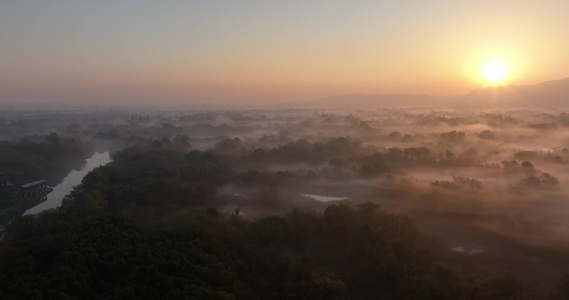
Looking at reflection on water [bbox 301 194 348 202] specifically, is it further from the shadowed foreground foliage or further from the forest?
the shadowed foreground foliage

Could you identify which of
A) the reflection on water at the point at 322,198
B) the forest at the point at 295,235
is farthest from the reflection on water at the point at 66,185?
the reflection on water at the point at 322,198

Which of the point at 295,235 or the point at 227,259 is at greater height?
the point at 227,259

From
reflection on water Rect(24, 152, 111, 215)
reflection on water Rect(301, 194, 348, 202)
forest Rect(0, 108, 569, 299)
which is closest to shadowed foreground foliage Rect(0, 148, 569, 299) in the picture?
forest Rect(0, 108, 569, 299)

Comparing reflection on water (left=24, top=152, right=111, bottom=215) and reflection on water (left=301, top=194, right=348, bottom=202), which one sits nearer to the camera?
reflection on water (left=301, top=194, right=348, bottom=202)

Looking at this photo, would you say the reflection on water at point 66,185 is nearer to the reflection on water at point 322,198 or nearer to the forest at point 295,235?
the forest at point 295,235

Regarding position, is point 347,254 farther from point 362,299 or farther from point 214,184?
point 214,184

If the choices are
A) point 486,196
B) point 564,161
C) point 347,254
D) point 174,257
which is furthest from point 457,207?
point 564,161

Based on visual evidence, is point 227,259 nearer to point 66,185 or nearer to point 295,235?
point 295,235

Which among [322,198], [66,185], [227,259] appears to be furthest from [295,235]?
[66,185]
